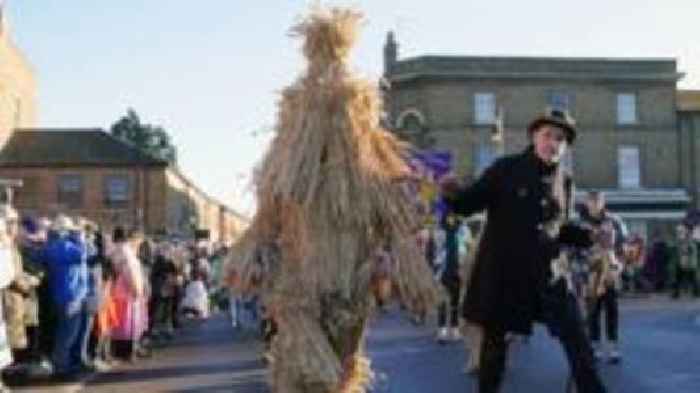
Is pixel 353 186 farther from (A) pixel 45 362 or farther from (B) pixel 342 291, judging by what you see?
(A) pixel 45 362

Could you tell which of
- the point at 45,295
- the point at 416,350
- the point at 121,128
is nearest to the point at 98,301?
the point at 45,295

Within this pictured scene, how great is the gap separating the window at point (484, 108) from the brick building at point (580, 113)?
46 mm

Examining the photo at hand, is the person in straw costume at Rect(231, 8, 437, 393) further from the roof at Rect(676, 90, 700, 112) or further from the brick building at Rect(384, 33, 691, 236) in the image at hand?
the roof at Rect(676, 90, 700, 112)

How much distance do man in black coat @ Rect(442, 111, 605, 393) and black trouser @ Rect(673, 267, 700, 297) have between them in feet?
92.1

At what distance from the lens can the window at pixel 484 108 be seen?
64.9 m

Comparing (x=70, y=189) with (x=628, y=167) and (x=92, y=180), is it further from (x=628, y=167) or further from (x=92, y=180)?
(x=628, y=167)

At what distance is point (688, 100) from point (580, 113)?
6.72m

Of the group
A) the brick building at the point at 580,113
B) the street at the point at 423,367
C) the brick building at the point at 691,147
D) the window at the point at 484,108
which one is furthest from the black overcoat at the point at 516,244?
the brick building at the point at 691,147

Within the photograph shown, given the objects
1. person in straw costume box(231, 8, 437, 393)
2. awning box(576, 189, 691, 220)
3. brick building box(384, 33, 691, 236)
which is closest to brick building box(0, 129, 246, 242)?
brick building box(384, 33, 691, 236)

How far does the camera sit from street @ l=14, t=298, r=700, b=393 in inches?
515

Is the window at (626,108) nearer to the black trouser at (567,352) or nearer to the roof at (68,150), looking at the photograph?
the roof at (68,150)

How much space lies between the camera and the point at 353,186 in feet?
28.0

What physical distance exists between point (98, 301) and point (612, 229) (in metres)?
5.64

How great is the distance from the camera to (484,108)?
65.2 metres
